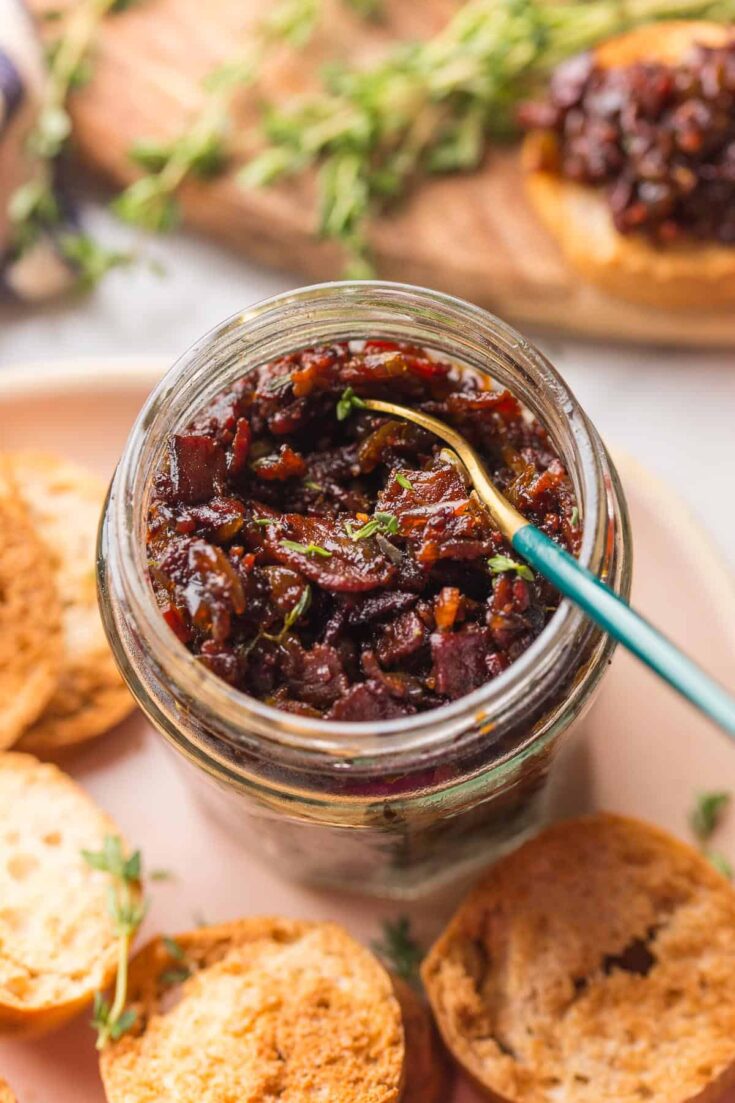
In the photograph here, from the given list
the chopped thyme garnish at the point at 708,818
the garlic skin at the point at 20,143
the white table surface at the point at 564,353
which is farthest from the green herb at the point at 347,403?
the garlic skin at the point at 20,143

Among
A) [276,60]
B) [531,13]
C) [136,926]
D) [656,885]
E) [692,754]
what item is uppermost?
[531,13]

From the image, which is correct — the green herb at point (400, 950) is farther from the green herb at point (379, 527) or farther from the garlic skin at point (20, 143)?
the garlic skin at point (20, 143)

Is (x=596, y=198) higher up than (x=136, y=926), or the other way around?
(x=596, y=198)

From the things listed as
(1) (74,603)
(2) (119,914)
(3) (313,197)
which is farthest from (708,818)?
(3) (313,197)

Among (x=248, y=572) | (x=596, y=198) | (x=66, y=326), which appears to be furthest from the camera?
(x=66, y=326)

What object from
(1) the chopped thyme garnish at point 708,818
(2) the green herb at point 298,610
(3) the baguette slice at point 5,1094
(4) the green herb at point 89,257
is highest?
(4) the green herb at point 89,257

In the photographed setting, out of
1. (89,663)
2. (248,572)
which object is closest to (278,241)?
(89,663)

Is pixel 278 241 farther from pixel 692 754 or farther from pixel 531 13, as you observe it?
pixel 692 754
